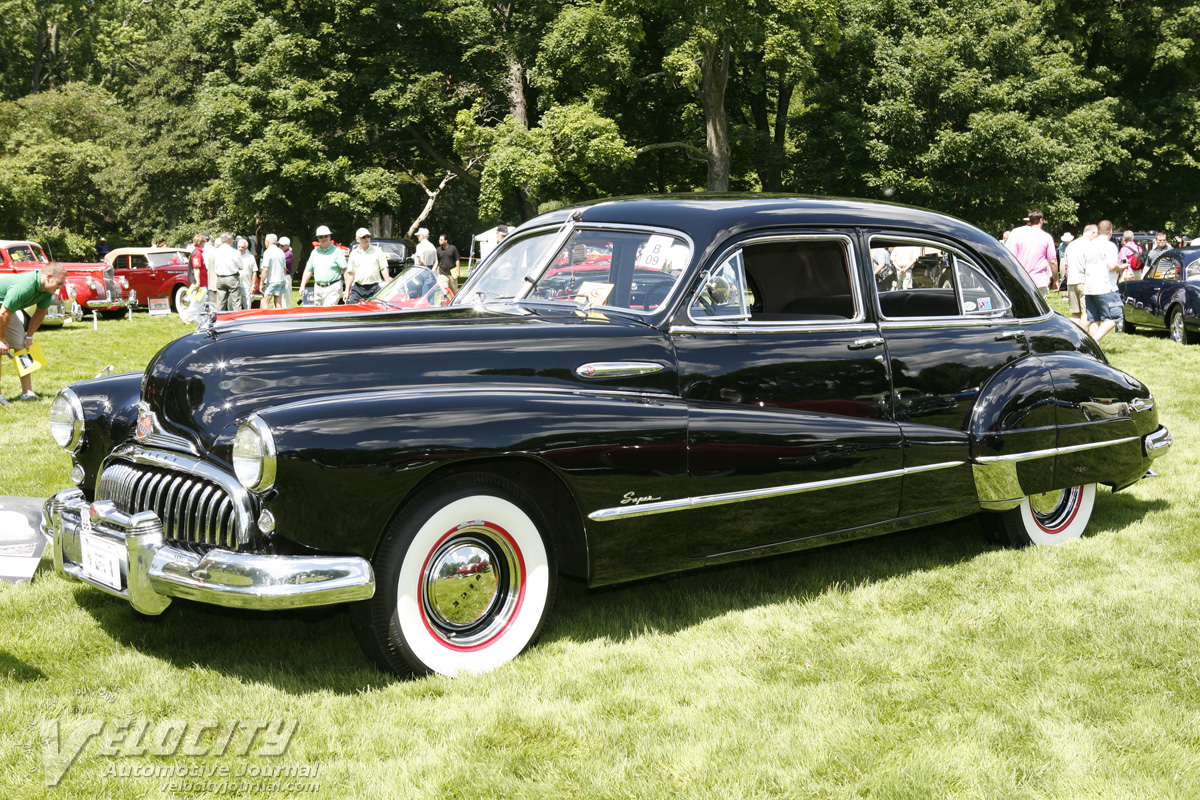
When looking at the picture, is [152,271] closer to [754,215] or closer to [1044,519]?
[754,215]

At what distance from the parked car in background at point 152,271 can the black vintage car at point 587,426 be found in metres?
22.6

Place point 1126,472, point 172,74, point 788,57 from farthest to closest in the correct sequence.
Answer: point 172,74 < point 788,57 < point 1126,472

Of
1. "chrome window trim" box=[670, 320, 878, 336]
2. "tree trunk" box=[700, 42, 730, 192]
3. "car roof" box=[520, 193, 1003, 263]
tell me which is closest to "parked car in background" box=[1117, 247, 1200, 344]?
"tree trunk" box=[700, 42, 730, 192]

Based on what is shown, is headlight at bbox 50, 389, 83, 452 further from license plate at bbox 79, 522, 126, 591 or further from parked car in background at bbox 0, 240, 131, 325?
parked car in background at bbox 0, 240, 131, 325

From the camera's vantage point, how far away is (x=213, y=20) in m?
31.1

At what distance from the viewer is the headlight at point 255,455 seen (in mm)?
3471

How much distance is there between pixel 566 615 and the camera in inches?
185

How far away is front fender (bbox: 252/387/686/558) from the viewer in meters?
3.53

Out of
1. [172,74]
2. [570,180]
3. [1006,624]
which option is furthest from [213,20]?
[1006,624]

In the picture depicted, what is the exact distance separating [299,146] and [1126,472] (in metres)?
27.1

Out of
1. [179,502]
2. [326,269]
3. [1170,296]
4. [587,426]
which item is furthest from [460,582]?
[1170,296]

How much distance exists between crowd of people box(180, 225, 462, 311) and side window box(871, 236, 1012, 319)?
19.6 feet

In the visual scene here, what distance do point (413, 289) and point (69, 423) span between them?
3467 millimetres

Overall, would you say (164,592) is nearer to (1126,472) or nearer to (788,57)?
(1126,472)
